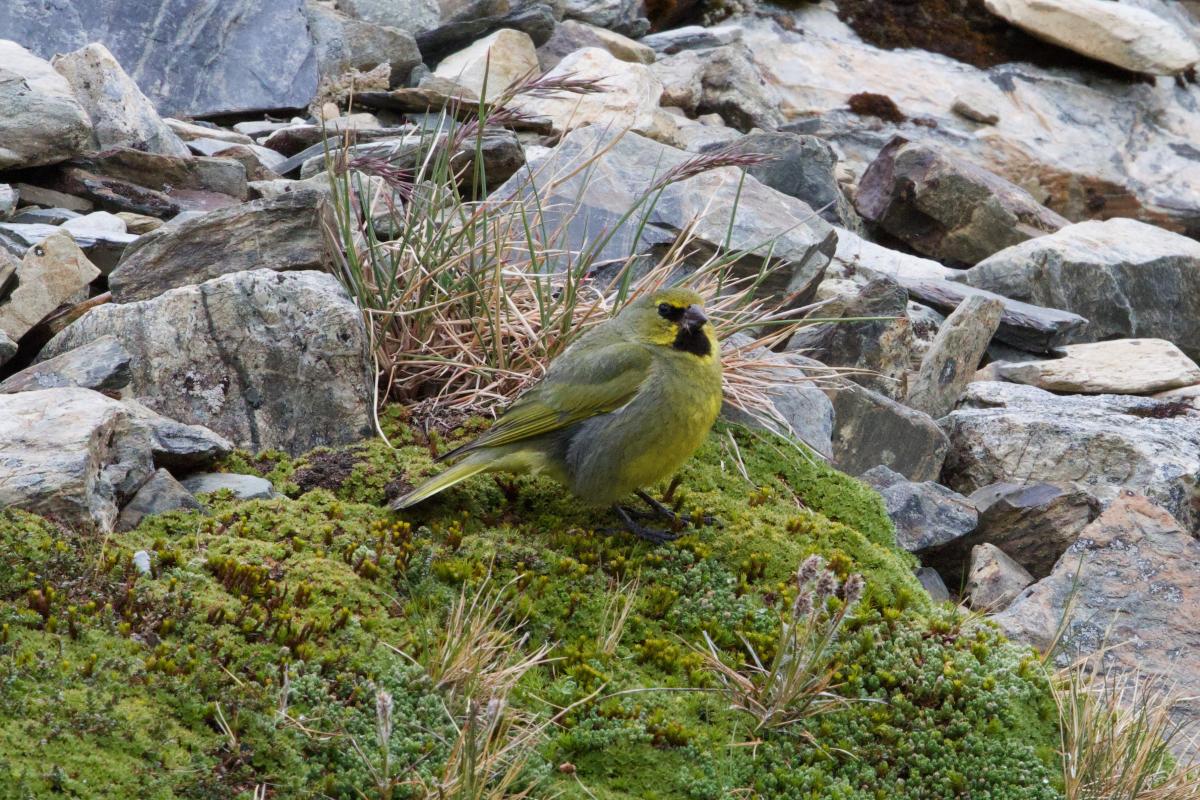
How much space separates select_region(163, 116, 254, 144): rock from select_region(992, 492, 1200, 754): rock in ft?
25.5

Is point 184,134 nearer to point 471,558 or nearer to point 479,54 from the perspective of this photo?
point 479,54

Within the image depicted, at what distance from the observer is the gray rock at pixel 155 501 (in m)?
5.17

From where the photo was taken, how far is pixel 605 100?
12586 millimetres

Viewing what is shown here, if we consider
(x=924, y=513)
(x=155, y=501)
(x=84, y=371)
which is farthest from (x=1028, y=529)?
(x=84, y=371)

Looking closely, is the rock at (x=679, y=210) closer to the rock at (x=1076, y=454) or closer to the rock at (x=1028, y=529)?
the rock at (x=1076, y=454)

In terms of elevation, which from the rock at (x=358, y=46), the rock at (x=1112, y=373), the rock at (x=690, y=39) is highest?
the rock at (x=358, y=46)

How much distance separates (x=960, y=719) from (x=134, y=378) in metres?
4.25

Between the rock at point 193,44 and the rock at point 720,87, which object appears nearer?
the rock at point 193,44

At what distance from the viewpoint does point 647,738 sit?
4.30m

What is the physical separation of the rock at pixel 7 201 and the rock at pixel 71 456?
122 inches

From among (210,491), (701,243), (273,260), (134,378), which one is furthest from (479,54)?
(210,491)

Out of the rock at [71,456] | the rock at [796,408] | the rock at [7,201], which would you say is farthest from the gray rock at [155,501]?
the rock at [7,201]

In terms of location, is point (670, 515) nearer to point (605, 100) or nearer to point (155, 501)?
point (155, 501)

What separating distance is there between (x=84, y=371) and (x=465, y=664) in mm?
2772
